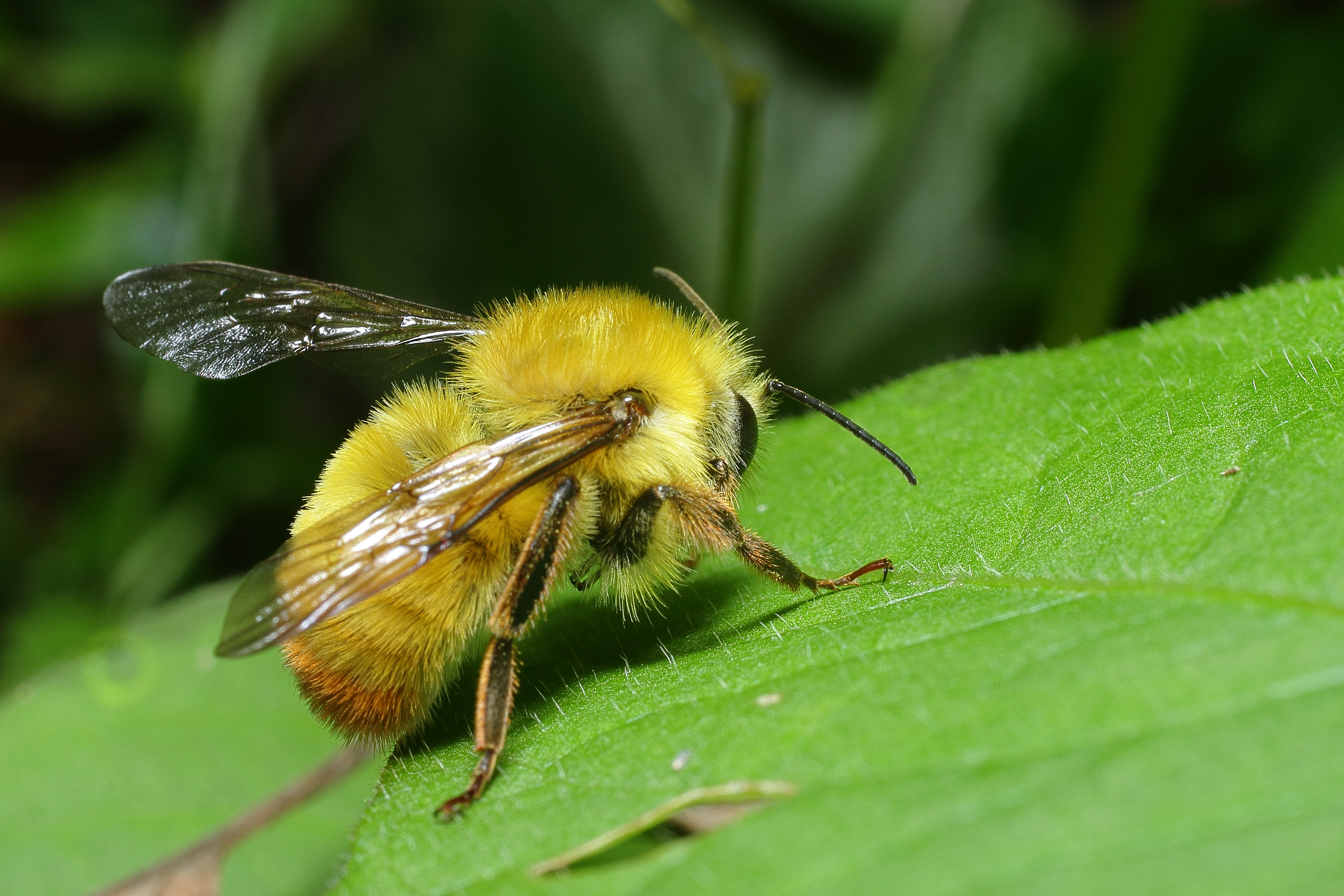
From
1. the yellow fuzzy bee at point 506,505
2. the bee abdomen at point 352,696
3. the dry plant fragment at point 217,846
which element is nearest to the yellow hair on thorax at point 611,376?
the yellow fuzzy bee at point 506,505

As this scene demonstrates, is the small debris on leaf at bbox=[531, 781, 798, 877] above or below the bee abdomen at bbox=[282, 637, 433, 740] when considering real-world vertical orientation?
above

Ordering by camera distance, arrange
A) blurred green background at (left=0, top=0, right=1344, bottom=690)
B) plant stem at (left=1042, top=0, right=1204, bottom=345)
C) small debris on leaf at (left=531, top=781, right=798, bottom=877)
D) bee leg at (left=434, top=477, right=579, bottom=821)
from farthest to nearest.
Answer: blurred green background at (left=0, top=0, right=1344, bottom=690) → plant stem at (left=1042, top=0, right=1204, bottom=345) → bee leg at (left=434, top=477, right=579, bottom=821) → small debris on leaf at (left=531, top=781, right=798, bottom=877)

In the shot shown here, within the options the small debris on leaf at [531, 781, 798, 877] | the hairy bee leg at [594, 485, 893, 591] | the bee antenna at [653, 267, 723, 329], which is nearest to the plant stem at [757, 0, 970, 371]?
the bee antenna at [653, 267, 723, 329]

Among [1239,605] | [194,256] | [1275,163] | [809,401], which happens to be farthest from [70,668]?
→ [1275,163]

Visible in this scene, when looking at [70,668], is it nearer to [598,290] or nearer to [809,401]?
[598,290]

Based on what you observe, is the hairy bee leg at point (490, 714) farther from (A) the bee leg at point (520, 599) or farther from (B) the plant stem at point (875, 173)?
(B) the plant stem at point (875, 173)

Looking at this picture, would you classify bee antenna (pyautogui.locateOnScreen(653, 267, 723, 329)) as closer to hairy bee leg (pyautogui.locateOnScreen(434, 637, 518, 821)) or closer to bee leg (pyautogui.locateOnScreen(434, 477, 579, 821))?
bee leg (pyautogui.locateOnScreen(434, 477, 579, 821))
